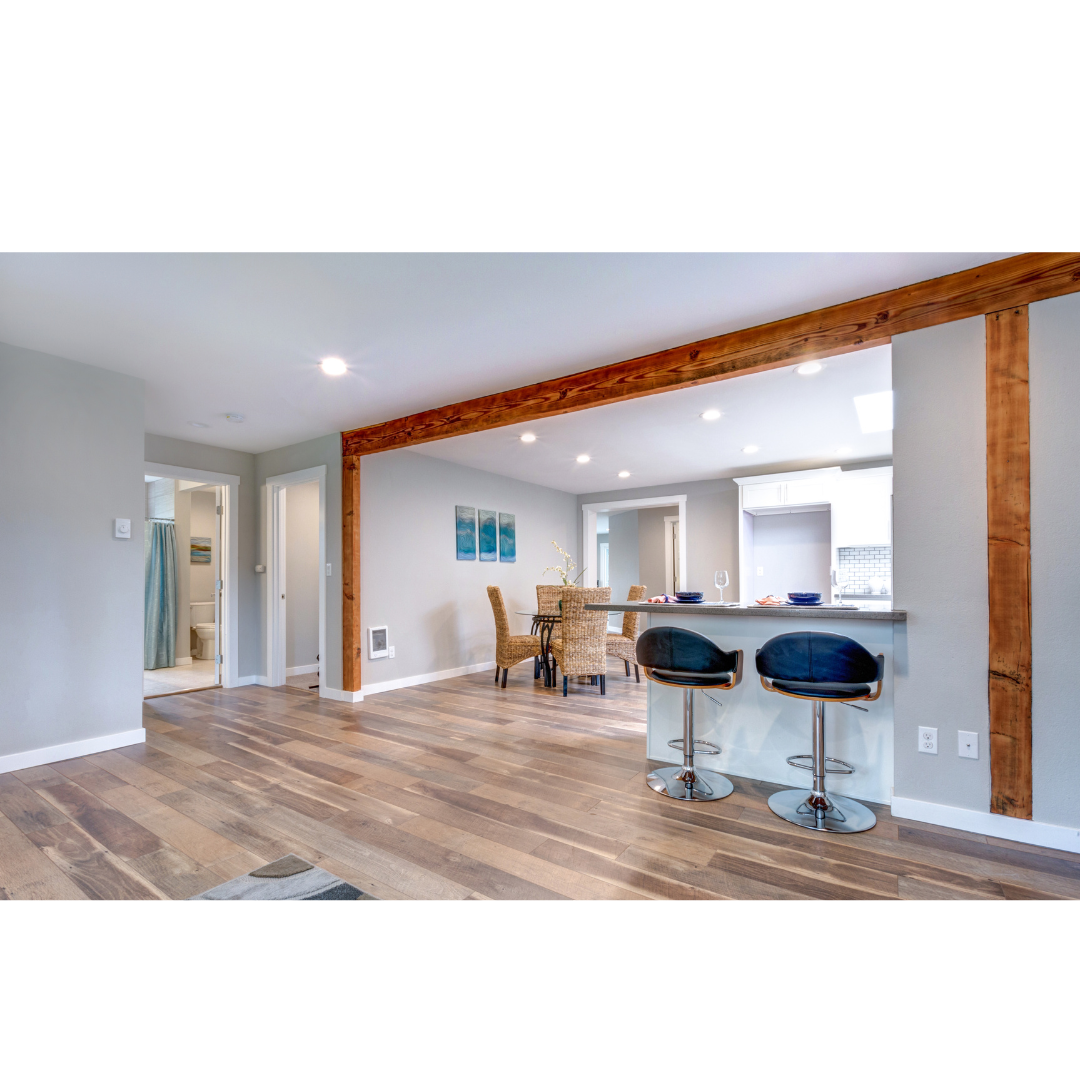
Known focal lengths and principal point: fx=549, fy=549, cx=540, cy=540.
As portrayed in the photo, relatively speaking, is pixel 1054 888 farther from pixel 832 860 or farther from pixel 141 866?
pixel 141 866

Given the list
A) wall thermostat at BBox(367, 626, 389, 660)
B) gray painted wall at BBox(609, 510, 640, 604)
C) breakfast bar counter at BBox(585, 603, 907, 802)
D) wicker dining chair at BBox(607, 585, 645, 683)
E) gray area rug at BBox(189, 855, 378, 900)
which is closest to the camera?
gray area rug at BBox(189, 855, 378, 900)

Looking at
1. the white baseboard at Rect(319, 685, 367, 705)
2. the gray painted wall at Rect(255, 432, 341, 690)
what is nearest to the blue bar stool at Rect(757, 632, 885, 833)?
the white baseboard at Rect(319, 685, 367, 705)

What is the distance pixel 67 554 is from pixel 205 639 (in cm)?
462

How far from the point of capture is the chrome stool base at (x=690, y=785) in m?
2.76

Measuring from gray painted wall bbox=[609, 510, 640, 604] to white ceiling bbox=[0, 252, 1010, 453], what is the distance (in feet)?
22.7

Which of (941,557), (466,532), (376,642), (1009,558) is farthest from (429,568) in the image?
(1009,558)

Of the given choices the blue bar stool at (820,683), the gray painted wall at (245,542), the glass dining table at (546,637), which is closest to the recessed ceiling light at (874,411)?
the blue bar stool at (820,683)

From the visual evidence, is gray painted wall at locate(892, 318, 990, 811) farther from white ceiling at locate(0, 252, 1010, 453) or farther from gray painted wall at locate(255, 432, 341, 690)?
gray painted wall at locate(255, 432, 341, 690)

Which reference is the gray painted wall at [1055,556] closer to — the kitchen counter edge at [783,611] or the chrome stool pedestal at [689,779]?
the kitchen counter edge at [783,611]

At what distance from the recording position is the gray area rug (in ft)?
6.17
